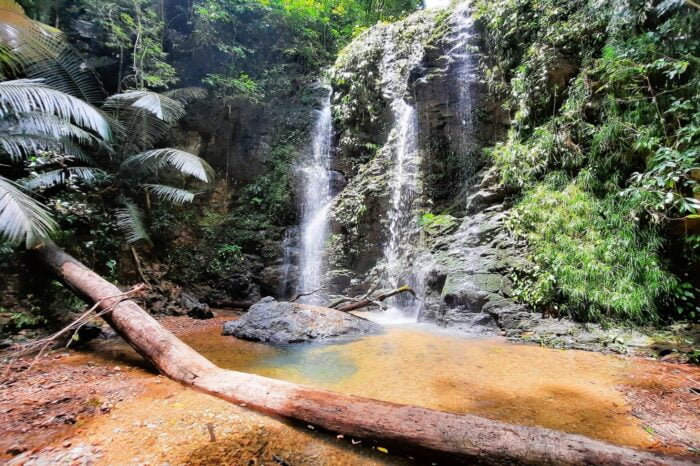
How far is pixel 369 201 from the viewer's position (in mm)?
9312

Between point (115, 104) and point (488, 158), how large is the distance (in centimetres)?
931

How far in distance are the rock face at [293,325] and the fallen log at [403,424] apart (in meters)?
1.99

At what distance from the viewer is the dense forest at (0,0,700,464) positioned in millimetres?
3518

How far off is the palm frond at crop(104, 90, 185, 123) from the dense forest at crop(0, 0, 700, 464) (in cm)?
6

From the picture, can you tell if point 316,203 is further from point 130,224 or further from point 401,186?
point 130,224

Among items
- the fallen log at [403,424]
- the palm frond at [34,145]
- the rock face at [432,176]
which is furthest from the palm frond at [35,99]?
the rock face at [432,176]

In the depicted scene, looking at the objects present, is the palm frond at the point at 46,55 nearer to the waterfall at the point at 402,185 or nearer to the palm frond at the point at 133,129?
the palm frond at the point at 133,129

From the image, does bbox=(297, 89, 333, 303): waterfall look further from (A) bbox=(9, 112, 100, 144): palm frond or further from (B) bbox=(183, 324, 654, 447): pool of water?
(A) bbox=(9, 112, 100, 144): palm frond

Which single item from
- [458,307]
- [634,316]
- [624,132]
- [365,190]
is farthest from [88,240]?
[624,132]

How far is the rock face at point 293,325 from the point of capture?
5123 millimetres

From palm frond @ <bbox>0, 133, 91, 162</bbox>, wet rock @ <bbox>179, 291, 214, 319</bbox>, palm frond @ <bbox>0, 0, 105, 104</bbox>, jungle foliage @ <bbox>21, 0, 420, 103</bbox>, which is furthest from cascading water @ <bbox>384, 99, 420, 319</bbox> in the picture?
palm frond @ <bbox>0, 0, 105, 104</bbox>

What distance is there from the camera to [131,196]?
8172 mm

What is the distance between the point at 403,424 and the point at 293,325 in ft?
11.9

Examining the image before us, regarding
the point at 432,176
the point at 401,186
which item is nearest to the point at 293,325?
the point at 401,186
